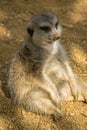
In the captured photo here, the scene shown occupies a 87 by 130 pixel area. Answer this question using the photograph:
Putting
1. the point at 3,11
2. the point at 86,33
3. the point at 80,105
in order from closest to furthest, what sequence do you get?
the point at 80,105 < the point at 86,33 < the point at 3,11

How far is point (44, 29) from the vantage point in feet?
11.8

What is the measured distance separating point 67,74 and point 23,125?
2.23ft

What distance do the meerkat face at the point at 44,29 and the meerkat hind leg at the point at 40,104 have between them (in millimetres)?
434

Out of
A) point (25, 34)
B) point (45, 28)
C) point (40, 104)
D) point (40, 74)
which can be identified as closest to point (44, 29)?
point (45, 28)

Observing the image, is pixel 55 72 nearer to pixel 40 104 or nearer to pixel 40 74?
pixel 40 74

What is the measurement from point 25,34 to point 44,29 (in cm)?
115

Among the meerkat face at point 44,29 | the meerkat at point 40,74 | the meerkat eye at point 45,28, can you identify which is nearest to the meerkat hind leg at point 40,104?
the meerkat at point 40,74

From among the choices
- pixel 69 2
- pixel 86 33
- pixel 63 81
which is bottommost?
pixel 63 81

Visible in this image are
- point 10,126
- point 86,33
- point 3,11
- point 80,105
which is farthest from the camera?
point 3,11

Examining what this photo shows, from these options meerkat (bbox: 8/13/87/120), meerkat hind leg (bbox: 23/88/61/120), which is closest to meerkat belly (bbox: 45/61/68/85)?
meerkat (bbox: 8/13/87/120)

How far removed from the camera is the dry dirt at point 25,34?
Result: 3.63 metres

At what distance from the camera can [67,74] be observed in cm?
399

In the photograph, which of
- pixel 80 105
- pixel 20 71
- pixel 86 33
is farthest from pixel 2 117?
pixel 86 33

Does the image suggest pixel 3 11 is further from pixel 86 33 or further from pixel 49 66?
pixel 49 66
